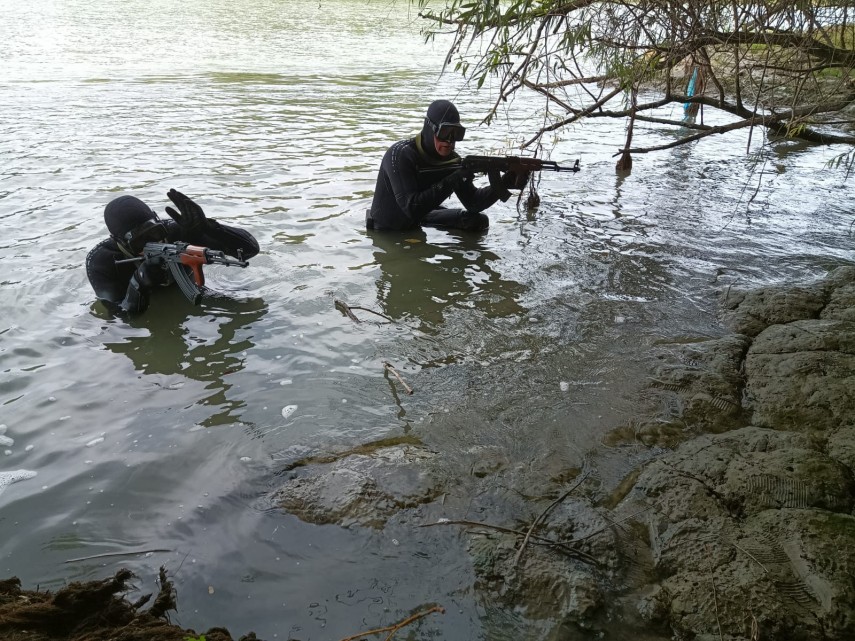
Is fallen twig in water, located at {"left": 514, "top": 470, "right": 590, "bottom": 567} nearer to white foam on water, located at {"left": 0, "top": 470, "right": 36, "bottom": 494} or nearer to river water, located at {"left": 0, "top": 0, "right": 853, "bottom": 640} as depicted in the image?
river water, located at {"left": 0, "top": 0, "right": 853, "bottom": 640}

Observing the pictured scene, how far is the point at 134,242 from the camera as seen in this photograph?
4.96 metres

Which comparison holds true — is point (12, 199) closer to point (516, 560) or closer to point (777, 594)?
point (516, 560)

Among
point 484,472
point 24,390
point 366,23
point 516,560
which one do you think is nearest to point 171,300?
point 24,390

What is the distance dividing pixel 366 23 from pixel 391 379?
23.9 m

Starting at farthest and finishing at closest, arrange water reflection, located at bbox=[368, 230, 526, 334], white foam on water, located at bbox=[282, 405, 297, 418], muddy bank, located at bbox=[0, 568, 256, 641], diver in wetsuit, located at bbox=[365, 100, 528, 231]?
diver in wetsuit, located at bbox=[365, 100, 528, 231] → water reflection, located at bbox=[368, 230, 526, 334] → white foam on water, located at bbox=[282, 405, 297, 418] → muddy bank, located at bbox=[0, 568, 256, 641]

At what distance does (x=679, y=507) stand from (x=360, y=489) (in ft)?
5.13

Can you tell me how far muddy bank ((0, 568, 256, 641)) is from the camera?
224 centimetres

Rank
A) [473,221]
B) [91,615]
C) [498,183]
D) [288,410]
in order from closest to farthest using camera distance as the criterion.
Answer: [91,615] < [288,410] < [498,183] < [473,221]

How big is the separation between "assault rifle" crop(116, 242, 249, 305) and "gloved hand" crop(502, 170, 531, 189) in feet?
9.62

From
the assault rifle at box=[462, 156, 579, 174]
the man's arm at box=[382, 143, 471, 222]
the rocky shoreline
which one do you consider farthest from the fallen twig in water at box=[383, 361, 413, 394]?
the assault rifle at box=[462, 156, 579, 174]

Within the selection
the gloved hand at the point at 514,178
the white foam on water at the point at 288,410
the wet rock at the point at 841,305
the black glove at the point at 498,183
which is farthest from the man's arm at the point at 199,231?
the wet rock at the point at 841,305

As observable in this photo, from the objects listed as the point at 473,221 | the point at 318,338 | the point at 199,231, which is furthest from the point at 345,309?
the point at 473,221

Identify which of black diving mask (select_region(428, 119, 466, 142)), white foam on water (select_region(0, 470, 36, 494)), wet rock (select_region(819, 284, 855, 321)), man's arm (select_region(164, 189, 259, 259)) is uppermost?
black diving mask (select_region(428, 119, 466, 142))

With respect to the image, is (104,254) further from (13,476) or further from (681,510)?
(681,510)
